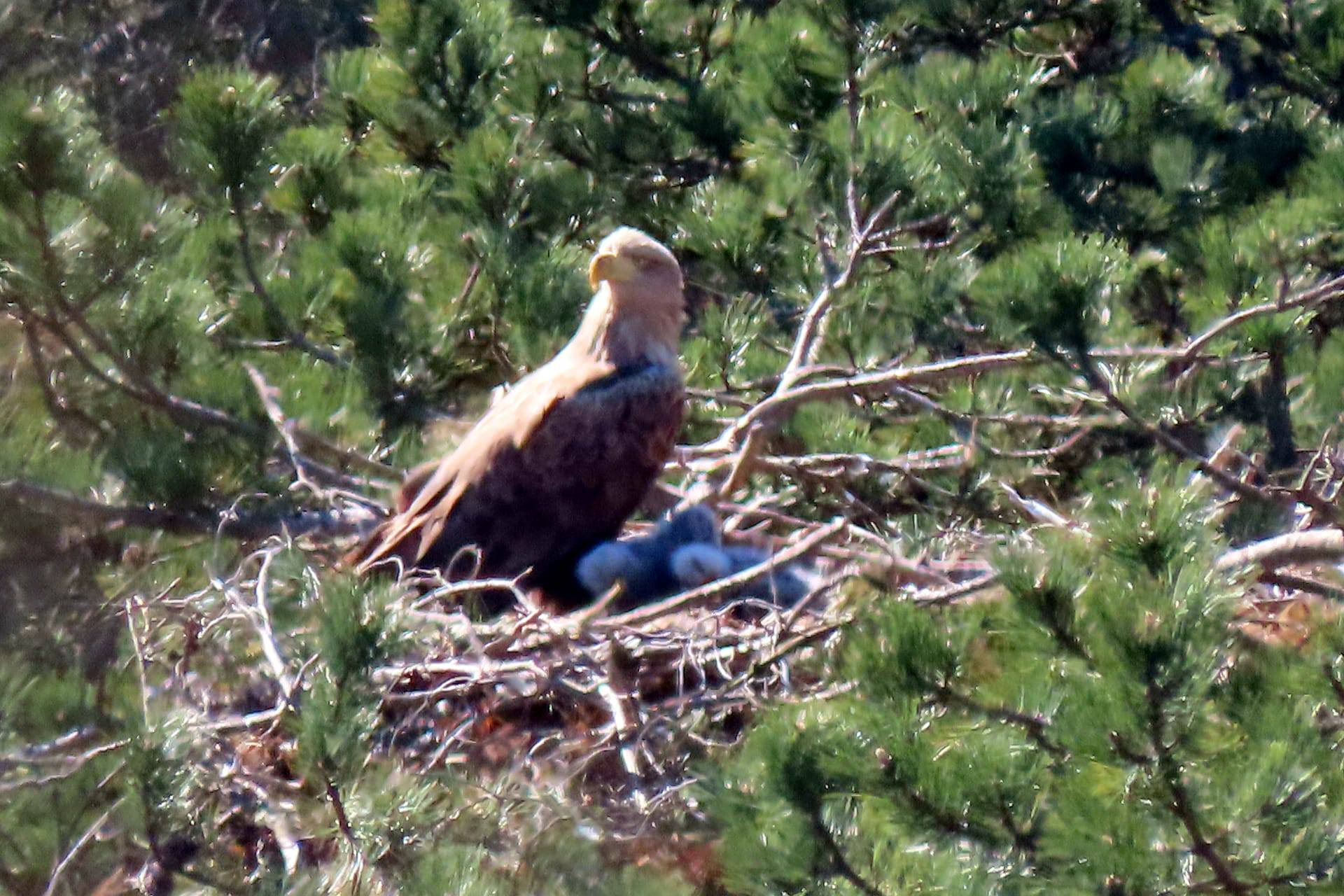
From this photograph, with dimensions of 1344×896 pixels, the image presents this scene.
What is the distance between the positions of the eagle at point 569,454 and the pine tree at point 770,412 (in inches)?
5.6

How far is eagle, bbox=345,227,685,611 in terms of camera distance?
16.0 feet

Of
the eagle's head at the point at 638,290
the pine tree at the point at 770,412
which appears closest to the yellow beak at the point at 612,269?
the eagle's head at the point at 638,290

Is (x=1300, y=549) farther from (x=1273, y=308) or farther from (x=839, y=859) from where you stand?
(x=839, y=859)

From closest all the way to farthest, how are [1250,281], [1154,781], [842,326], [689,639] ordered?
[1154,781] < [1250,281] < [689,639] < [842,326]

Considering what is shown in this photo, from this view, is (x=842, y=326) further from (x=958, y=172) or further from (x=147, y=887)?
(x=147, y=887)

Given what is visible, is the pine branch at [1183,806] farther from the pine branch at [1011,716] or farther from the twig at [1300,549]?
the twig at [1300,549]

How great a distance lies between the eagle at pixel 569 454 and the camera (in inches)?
191

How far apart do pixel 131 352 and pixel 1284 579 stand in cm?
225

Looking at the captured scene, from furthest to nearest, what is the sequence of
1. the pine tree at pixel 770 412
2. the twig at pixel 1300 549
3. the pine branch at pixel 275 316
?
1. the pine branch at pixel 275 316
2. the twig at pixel 1300 549
3. the pine tree at pixel 770 412

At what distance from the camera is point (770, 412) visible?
169 inches

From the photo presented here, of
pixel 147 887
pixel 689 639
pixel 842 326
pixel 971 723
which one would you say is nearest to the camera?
pixel 147 887

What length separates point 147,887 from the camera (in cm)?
248

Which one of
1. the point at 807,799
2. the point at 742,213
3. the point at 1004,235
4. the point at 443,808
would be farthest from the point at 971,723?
the point at 742,213

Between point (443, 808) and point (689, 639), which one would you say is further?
point (689, 639)
